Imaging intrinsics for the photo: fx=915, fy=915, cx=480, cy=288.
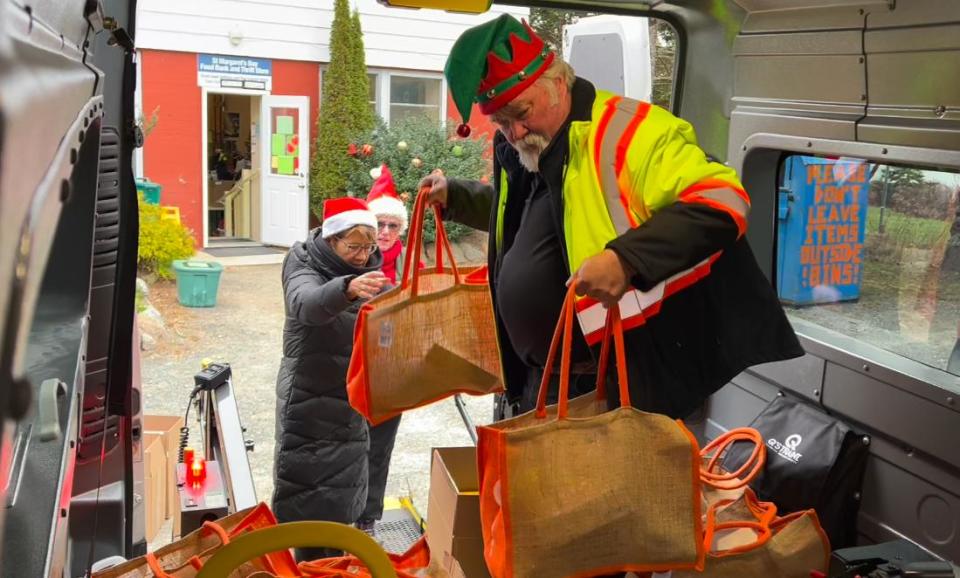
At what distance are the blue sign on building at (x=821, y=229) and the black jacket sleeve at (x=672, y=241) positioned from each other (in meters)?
1.46

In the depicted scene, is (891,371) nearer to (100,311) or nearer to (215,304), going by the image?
(100,311)

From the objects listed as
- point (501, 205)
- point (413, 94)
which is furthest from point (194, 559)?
point (413, 94)

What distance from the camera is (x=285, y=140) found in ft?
38.4

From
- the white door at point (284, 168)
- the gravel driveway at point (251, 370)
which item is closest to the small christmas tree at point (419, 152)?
the white door at point (284, 168)

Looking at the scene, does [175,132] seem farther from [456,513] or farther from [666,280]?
[666,280]

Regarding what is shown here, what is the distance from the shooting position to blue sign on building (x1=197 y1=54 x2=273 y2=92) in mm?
10969

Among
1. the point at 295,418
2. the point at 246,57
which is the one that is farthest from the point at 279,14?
the point at 295,418

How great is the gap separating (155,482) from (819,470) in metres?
2.38

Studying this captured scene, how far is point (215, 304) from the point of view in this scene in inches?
359

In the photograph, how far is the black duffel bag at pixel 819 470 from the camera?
9.41ft

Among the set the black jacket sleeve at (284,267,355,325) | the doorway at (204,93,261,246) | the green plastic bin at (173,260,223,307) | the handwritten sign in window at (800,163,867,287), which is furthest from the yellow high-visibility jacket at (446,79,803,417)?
the doorway at (204,93,261,246)

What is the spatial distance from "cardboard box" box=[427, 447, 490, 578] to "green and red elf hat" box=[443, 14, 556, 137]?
0.87 meters

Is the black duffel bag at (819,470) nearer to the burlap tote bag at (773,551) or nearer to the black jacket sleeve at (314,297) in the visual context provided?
the burlap tote bag at (773,551)

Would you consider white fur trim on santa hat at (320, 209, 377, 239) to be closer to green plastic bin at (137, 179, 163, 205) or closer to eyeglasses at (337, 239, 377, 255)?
eyeglasses at (337, 239, 377, 255)
